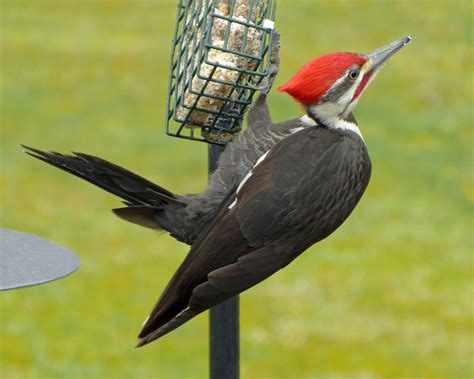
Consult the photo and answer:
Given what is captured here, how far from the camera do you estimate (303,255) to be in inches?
373

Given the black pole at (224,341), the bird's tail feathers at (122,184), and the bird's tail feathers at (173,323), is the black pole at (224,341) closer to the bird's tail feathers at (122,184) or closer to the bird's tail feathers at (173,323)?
the bird's tail feathers at (173,323)

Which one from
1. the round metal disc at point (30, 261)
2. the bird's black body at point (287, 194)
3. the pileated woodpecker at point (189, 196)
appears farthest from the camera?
the pileated woodpecker at point (189, 196)

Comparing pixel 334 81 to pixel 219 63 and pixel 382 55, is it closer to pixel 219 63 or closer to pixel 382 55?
pixel 382 55

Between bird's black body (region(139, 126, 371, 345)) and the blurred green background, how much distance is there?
3.62m

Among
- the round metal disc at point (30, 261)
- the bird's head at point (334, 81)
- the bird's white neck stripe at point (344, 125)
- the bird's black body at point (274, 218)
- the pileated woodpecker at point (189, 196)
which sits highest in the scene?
the bird's head at point (334, 81)

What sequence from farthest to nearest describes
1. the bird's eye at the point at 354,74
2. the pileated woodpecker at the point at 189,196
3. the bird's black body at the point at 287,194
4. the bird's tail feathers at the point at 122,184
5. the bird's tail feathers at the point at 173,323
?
1. the pileated woodpecker at the point at 189,196
2. the bird's tail feathers at the point at 122,184
3. the bird's eye at the point at 354,74
4. the bird's black body at the point at 287,194
5. the bird's tail feathers at the point at 173,323

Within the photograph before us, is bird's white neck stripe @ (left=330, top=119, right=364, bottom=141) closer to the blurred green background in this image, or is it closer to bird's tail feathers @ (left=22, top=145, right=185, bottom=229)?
bird's tail feathers @ (left=22, top=145, right=185, bottom=229)

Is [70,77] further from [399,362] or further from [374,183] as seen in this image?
[399,362]

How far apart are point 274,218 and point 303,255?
5520mm

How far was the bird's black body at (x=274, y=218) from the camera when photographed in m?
3.96

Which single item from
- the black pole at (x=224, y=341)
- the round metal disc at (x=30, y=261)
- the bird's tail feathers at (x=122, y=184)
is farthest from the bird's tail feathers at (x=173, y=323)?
the bird's tail feathers at (x=122, y=184)

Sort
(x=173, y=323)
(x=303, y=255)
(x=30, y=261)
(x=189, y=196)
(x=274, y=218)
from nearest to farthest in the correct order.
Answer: (x=30, y=261), (x=173, y=323), (x=274, y=218), (x=189, y=196), (x=303, y=255)

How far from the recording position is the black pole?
3967 millimetres

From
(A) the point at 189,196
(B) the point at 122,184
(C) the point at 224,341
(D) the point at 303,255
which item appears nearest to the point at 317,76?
(A) the point at 189,196
